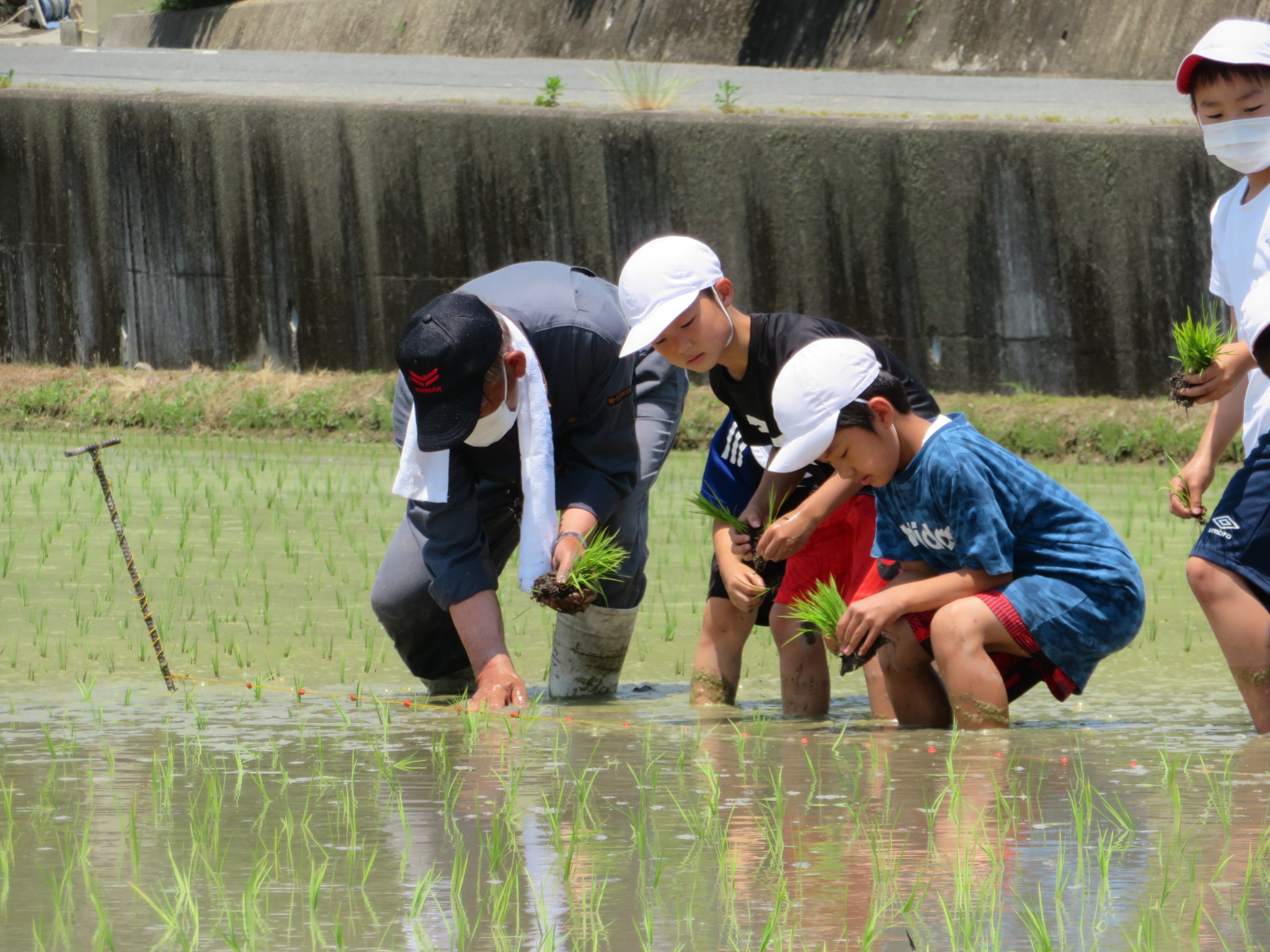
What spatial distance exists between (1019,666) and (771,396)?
83 centimetres

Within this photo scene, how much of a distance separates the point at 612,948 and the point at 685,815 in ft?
2.37

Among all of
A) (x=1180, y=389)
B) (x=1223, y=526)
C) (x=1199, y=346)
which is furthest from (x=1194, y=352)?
(x=1223, y=526)

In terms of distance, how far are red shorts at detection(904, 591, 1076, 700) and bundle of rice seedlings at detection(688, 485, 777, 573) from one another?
42 cm

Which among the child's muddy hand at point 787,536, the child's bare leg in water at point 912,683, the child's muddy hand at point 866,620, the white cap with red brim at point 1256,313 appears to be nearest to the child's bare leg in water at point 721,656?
the child's muddy hand at point 787,536

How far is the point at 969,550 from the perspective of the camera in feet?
12.4

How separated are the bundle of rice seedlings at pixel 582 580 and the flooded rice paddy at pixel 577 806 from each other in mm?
289

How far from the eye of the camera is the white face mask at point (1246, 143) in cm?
374

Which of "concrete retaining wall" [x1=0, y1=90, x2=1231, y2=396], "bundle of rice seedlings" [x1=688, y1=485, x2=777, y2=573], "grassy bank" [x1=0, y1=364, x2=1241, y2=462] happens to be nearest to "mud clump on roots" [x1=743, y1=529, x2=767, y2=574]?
"bundle of rice seedlings" [x1=688, y1=485, x2=777, y2=573]

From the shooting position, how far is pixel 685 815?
3029 mm

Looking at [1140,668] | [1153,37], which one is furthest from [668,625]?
[1153,37]

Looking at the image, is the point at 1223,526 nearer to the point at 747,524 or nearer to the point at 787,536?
the point at 787,536

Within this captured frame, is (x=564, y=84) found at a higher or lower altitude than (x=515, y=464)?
lower

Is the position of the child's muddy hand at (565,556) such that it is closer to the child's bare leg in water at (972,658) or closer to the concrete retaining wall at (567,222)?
the child's bare leg in water at (972,658)

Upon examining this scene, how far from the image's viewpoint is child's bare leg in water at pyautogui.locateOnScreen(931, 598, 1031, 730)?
149 inches
